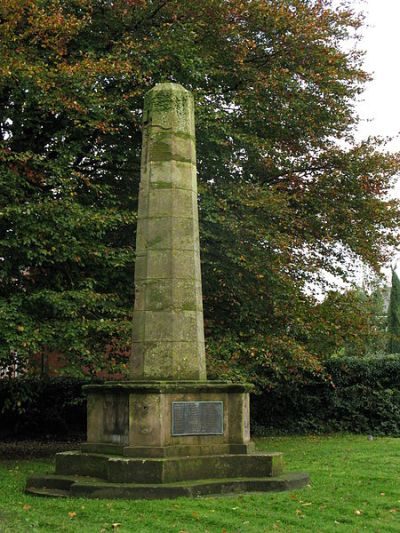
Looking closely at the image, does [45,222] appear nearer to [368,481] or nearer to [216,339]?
[216,339]

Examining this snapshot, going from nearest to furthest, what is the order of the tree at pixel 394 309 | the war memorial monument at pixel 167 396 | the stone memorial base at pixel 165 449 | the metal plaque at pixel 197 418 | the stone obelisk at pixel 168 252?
the stone memorial base at pixel 165 449 → the war memorial monument at pixel 167 396 → the metal plaque at pixel 197 418 → the stone obelisk at pixel 168 252 → the tree at pixel 394 309

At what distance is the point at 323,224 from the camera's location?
21.0 meters

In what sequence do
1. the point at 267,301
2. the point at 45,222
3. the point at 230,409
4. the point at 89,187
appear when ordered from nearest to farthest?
1. the point at 230,409
2. the point at 45,222
3. the point at 89,187
4. the point at 267,301

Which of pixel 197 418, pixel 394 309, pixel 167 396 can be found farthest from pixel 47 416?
pixel 394 309

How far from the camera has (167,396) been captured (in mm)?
11344

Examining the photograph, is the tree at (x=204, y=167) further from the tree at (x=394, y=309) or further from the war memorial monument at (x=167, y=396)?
the tree at (x=394, y=309)

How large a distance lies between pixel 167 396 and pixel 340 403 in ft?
50.8

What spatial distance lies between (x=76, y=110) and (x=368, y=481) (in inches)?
365

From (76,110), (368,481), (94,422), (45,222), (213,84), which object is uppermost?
(213,84)

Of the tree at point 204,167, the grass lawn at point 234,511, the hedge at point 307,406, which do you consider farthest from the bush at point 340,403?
the grass lawn at point 234,511

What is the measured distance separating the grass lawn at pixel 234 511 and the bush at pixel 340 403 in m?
12.6

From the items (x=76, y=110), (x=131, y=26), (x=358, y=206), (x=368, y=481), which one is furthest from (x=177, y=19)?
(x=368, y=481)

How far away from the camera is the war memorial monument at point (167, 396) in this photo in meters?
11.0

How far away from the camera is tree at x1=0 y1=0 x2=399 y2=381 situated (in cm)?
1555
